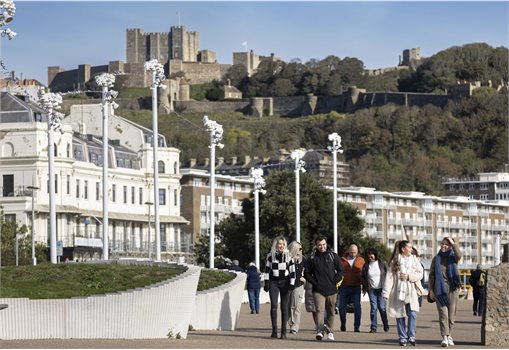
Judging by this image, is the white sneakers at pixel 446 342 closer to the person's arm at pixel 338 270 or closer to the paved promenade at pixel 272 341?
the paved promenade at pixel 272 341

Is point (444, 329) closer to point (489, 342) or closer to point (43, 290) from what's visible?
point (489, 342)

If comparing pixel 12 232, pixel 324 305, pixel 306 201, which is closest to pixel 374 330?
pixel 324 305

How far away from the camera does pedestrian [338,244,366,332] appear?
124 feet

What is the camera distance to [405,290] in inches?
1224

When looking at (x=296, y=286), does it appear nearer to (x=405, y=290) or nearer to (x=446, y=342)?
(x=405, y=290)

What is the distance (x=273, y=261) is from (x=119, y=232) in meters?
86.8

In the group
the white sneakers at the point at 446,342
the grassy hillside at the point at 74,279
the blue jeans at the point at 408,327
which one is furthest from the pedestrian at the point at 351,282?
the white sneakers at the point at 446,342

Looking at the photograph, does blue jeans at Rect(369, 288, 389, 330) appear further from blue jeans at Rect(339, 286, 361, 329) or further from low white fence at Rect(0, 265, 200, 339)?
low white fence at Rect(0, 265, 200, 339)

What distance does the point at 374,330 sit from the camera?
37.2 metres

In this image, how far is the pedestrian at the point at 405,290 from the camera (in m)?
31.0

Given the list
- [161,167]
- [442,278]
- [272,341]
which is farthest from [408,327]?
[161,167]

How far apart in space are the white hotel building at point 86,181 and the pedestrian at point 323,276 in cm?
7104

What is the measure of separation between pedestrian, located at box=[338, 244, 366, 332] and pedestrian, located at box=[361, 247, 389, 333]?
14cm

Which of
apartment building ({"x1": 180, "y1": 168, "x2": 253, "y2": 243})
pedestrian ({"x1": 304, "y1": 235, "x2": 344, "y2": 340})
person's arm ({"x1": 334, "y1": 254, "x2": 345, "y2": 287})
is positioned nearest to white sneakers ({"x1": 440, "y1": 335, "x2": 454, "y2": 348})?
pedestrian ({"x1": 304, "y1": 235, "x2": 344, "y2": 340})
